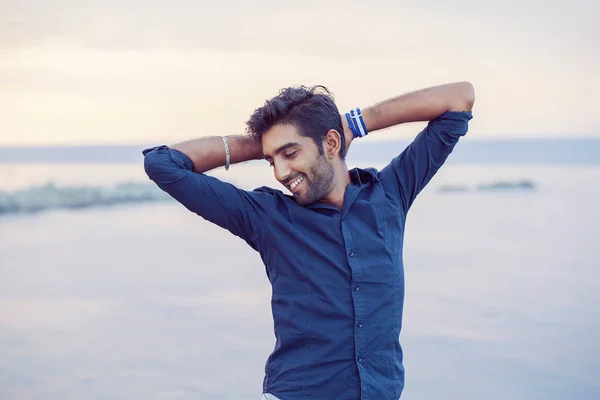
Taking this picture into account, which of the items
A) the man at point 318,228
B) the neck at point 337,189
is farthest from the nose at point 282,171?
→ the neck at point 337,189

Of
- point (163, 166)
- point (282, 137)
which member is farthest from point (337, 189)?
point (163, 166)

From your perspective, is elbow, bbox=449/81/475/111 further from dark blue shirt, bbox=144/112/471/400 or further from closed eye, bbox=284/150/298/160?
closed eye, bbox=284/150/298/160

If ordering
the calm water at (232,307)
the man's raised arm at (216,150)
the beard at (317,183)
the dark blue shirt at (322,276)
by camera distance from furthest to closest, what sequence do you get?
the calm water at (232,307) < the man's raised arm at (216,150) < the beard at (317,183) < the dark blue shirt at (322,276)

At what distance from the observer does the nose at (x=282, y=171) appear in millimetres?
1879

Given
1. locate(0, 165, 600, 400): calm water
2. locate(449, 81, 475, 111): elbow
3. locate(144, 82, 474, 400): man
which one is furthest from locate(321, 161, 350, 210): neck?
locate(0, 165, 600, 400): calm water

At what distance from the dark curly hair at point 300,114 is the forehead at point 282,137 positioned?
0.01m

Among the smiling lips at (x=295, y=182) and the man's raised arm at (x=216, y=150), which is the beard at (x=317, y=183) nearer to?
the smiling lips at (x=295, y=182)

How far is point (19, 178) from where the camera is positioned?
33.2ft

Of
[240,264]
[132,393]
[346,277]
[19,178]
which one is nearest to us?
[346,277]

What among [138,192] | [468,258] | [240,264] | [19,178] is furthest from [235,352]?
[19,178]

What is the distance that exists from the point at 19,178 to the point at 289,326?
29.8 ft

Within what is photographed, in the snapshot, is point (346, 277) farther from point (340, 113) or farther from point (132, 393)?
point (132, 393)

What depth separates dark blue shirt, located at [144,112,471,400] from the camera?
69.3 inches

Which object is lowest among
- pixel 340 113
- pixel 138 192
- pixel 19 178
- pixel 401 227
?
pixel 401 227
